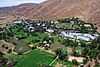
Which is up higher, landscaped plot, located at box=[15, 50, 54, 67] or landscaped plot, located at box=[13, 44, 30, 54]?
landscaped plot, located at box=[15, 50, 54, 67]

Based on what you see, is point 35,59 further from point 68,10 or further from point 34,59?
point 68,10

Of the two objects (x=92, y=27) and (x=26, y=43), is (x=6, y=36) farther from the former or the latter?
(x=92, y=27)

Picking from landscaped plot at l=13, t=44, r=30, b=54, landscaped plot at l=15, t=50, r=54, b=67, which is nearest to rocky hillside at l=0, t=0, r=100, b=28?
landscaped plot at l=13, t=44, r=30, b=54

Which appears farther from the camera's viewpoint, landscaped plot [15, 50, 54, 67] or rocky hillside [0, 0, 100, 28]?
rocky hillside [0, 0, 100, 28]

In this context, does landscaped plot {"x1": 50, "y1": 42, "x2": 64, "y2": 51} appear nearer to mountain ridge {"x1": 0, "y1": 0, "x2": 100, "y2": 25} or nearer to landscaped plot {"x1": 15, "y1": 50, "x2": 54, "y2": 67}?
landscaped plot {"x1": 15, "y1": 50, "x2": 54, "y2": 67}

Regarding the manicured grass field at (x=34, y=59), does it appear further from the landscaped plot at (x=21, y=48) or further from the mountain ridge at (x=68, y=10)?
the mountain ridge at (x=68, y=10)

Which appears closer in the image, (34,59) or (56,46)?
(34,59)

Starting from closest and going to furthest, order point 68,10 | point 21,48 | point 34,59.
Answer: point 34,59, point 21,48, point 68,10

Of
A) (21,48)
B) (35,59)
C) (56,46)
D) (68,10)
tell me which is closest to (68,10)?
(68,10)
